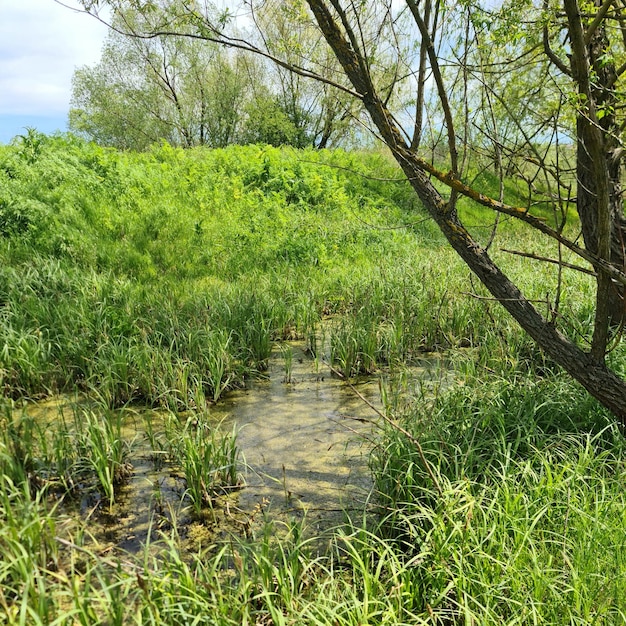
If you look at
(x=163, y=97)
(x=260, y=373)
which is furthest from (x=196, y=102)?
(x=260, y=373)

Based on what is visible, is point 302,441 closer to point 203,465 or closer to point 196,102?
point 203,465

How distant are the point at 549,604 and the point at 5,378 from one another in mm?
4121

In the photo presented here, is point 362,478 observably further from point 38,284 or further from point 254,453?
point 38,284

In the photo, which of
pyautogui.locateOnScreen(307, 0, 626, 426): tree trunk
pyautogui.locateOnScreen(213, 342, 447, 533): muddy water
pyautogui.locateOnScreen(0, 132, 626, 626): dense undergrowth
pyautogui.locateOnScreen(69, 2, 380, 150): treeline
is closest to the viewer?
pyautogui.locateOnScreen(0, 132, 626, 626): dense undergrowth

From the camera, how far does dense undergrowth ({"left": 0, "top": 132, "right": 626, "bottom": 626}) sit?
7.47 ft

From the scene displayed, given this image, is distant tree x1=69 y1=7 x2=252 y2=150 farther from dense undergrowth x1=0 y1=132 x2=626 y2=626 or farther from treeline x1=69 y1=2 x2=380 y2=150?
dense undergrowth x1=0 y1=132 x2=626 y2=626

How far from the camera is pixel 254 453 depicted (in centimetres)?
390

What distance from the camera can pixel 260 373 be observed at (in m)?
5.24

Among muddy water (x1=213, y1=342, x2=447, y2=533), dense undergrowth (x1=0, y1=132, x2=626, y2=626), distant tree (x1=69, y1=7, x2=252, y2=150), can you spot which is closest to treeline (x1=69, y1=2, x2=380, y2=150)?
distant tree (x1=69, y1=7, x2=252, y2=150)

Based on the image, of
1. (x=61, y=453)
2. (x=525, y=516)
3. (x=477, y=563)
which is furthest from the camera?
(x=61, y=453)

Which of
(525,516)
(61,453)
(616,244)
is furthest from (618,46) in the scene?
(61,453)

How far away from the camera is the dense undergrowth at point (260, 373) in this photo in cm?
228

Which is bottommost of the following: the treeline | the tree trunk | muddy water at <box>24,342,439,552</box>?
muddy water at <box>24,342,439,552</box>

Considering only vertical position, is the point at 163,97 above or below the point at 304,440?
above
